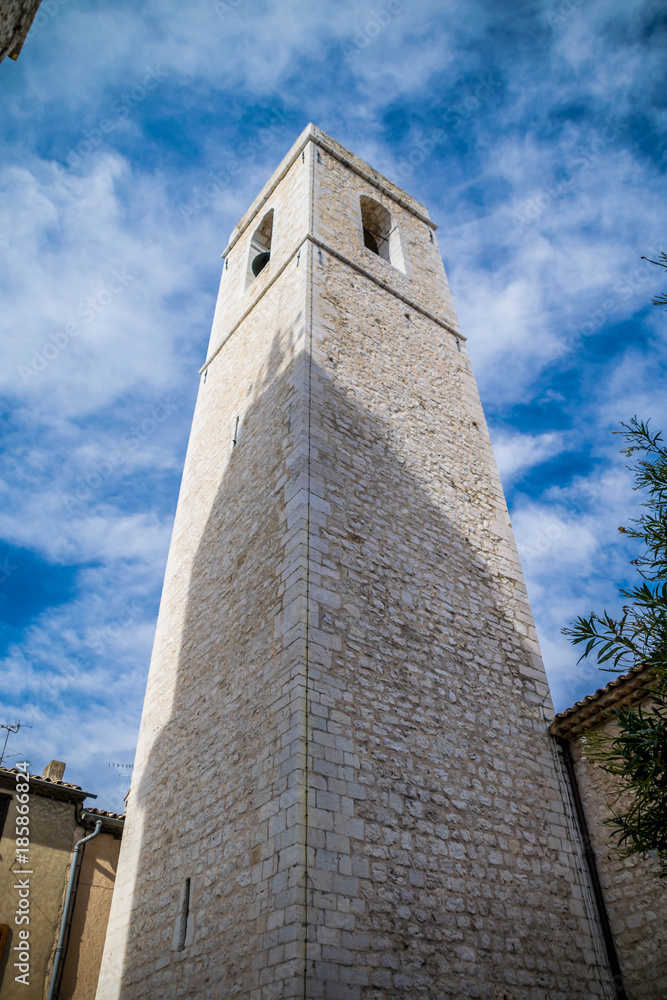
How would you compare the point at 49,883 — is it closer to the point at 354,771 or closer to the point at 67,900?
the point at 67,900

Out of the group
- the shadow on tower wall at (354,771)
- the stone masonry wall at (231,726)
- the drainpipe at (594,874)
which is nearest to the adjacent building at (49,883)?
the stone masonry wall at (231,726)

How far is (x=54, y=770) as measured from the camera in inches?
407

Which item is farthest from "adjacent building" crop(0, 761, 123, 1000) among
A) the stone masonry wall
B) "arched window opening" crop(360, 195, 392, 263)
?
"arched window opening" crop(360, 195, 392, 263)

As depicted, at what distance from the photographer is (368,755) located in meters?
5.70

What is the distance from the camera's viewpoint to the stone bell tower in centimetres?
513

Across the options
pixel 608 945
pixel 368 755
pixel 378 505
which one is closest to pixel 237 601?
pixel 378 505

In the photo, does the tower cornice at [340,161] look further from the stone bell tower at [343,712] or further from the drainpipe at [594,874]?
the drainpipe at [594,874]

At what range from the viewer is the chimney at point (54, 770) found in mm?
10289

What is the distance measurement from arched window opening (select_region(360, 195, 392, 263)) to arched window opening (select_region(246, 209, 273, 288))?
1.82 meters

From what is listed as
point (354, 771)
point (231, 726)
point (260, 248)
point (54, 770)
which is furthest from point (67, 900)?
point (260, 248)

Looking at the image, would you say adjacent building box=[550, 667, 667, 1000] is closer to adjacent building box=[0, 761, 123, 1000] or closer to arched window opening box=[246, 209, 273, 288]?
adjacent building box=[0, 761, 123, 1000]

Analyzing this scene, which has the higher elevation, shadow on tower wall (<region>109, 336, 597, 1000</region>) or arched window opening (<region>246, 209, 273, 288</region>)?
arched window opening (<region>246, 209, 273, 288</region>)

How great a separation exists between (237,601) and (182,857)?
8.08ft

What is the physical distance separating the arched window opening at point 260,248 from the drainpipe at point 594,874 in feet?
30.7
